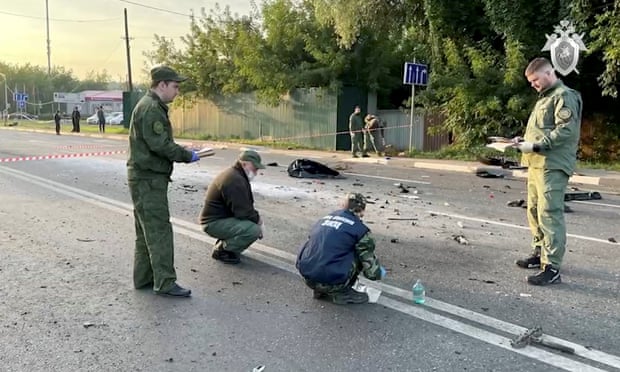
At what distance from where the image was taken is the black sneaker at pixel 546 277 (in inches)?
202

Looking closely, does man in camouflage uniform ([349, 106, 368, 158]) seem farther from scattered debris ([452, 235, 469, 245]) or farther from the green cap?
the green cap

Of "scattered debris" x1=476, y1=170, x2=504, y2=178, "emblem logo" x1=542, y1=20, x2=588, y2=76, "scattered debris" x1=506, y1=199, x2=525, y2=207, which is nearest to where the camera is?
"scattered debris" x1=506, y1=199, x2=525, y2=207

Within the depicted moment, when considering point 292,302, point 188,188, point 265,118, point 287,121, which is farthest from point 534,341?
point 265,118

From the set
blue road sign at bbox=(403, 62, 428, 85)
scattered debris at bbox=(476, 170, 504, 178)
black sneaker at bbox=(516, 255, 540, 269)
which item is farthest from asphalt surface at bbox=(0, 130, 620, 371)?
blue road sign at bbox=(403, 62, 428, 85)

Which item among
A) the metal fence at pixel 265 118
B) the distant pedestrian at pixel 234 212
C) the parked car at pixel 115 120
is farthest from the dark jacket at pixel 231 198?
the parked car at pixel 115 120

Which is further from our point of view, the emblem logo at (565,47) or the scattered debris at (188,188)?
the emblem logo at (565,47)

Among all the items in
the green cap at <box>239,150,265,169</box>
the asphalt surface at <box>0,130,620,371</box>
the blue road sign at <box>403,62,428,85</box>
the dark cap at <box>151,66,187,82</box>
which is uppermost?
the blue road sign at <box>403,62,428,85</box>

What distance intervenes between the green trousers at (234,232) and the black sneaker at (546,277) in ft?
8.78

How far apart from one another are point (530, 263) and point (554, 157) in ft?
3.84

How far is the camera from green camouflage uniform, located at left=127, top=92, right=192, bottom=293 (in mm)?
4625

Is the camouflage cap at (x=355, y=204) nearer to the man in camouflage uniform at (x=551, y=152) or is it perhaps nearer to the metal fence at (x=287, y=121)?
the man in camouflage uniform at (x=551, y=152)

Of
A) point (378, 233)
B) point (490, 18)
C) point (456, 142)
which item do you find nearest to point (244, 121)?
point (456, 142)

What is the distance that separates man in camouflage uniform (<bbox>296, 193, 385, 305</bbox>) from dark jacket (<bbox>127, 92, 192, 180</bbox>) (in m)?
1.33

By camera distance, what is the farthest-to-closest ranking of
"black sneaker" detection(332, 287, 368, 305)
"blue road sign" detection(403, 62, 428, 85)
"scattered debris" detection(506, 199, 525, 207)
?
1. "blue road sign" detection(403, 62, 428, 85)
2. "scattered debris" detection(506, 199, 525, 207)
3. "black sneaker" detection(332, 287, 368, 305)
